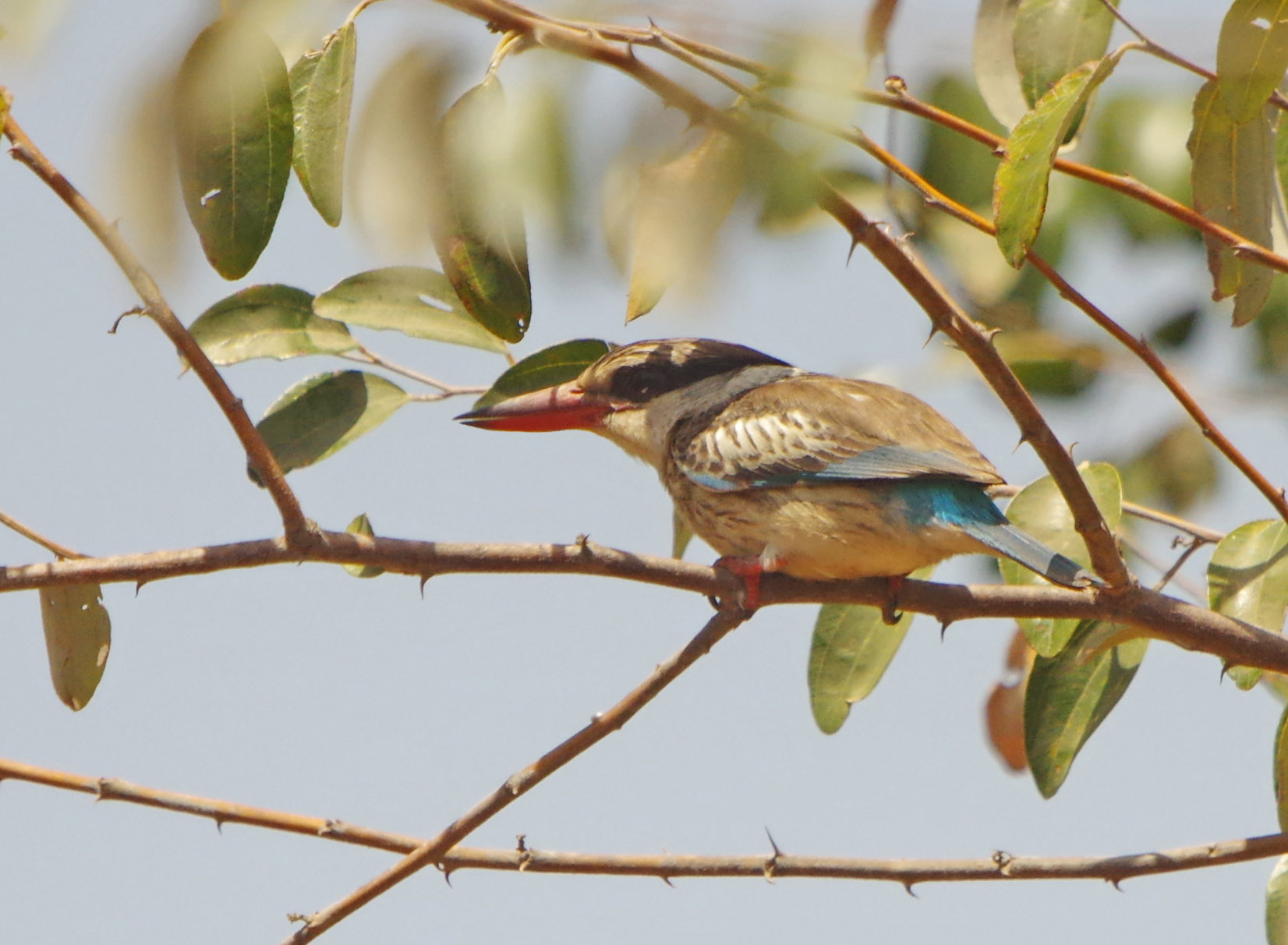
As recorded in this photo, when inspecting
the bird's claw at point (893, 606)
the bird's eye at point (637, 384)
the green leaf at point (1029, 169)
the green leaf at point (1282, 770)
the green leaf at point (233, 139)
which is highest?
the bird's eye at point (637, 384)

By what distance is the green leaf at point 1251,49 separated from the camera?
2.15m

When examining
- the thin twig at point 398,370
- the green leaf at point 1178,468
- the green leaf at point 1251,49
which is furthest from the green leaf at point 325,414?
the green leaf at point 1178,468

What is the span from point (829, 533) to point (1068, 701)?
0.61 meters

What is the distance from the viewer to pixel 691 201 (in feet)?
5.38

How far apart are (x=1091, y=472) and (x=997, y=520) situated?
27 cm

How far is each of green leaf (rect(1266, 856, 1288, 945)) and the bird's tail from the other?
0.64m

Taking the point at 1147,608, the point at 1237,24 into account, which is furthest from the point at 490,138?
the point at 1147,608

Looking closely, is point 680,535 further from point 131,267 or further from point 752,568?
point 131,267

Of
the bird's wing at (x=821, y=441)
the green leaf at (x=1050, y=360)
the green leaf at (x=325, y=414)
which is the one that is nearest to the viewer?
the green leaf at (x=325, y=414)

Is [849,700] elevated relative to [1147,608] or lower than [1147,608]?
A: elevated

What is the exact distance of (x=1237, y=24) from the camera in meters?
2.15

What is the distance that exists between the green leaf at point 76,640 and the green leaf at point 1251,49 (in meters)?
1.94

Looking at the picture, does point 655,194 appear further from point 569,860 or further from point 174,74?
point 569,860

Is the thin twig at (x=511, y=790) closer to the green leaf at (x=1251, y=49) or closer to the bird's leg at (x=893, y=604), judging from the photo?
the bird's leg at (x=893, y=604)
